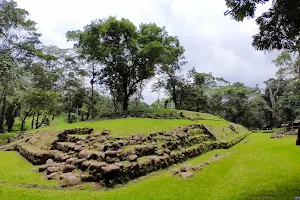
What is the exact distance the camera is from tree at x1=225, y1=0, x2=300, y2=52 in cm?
682

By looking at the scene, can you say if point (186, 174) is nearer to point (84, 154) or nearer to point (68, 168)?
point (84, 154)

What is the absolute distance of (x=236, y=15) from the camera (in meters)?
7.44

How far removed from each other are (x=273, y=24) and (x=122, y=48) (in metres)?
22.0

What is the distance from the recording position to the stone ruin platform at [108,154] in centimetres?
833

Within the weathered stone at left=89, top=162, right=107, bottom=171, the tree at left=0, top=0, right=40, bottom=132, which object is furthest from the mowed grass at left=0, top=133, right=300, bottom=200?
the tree at left=0, top=0, right=40, bottom=132

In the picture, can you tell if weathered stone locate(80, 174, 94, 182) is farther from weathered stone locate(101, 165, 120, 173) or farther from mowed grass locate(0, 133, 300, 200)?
mowed grass locate(0, 133, 300, 200)

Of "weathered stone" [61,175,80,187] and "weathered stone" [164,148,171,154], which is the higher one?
"weathered stone" [164,148,171,154]

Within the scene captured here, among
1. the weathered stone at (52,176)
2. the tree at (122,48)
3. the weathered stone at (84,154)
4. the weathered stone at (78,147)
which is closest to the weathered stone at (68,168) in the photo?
the weathered stone at (52,176)

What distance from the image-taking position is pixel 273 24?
24.6 feet

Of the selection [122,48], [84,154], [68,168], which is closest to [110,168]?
[68,168]

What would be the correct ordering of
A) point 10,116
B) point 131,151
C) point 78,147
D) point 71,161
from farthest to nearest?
point 10,116
point 78,147
point 131,151
point 71,161

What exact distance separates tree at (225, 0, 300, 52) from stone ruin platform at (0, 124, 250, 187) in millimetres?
6588

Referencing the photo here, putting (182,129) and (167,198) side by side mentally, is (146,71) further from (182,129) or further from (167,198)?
(167,198)

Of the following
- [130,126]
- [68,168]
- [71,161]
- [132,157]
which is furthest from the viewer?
[130,126]
